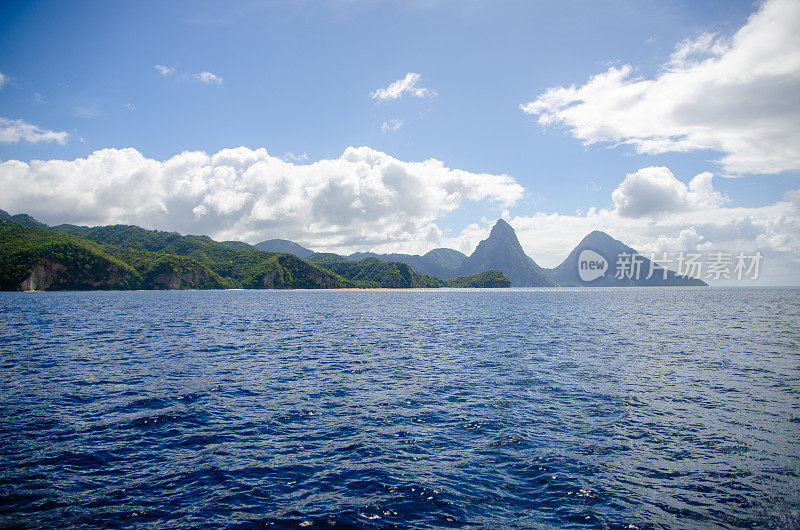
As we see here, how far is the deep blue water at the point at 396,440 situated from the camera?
14086mm

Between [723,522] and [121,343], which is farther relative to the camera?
[121,343]

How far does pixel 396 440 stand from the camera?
20.7 metres

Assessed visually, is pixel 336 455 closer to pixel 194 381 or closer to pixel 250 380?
pixel 250 380

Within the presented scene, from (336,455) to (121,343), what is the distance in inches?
1885

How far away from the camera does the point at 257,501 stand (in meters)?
14.5

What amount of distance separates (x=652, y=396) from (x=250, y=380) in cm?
3354

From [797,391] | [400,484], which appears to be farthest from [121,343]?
[797,391]

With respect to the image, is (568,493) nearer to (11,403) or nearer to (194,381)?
(194,381)

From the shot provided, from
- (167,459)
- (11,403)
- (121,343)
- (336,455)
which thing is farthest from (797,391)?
(121,343)

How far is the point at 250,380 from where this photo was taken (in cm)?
3312

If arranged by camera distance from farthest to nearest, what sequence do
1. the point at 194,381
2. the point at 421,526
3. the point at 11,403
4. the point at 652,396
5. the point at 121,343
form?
the point at 121,343 < the point at 194,381 < the point at 652,396 < the point at 11,403 < the point at 421,526

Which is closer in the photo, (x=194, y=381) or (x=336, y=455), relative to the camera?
(x=336, y=455)

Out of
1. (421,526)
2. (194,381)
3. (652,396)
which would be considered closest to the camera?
(421,526)

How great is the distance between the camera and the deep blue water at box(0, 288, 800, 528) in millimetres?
14086
